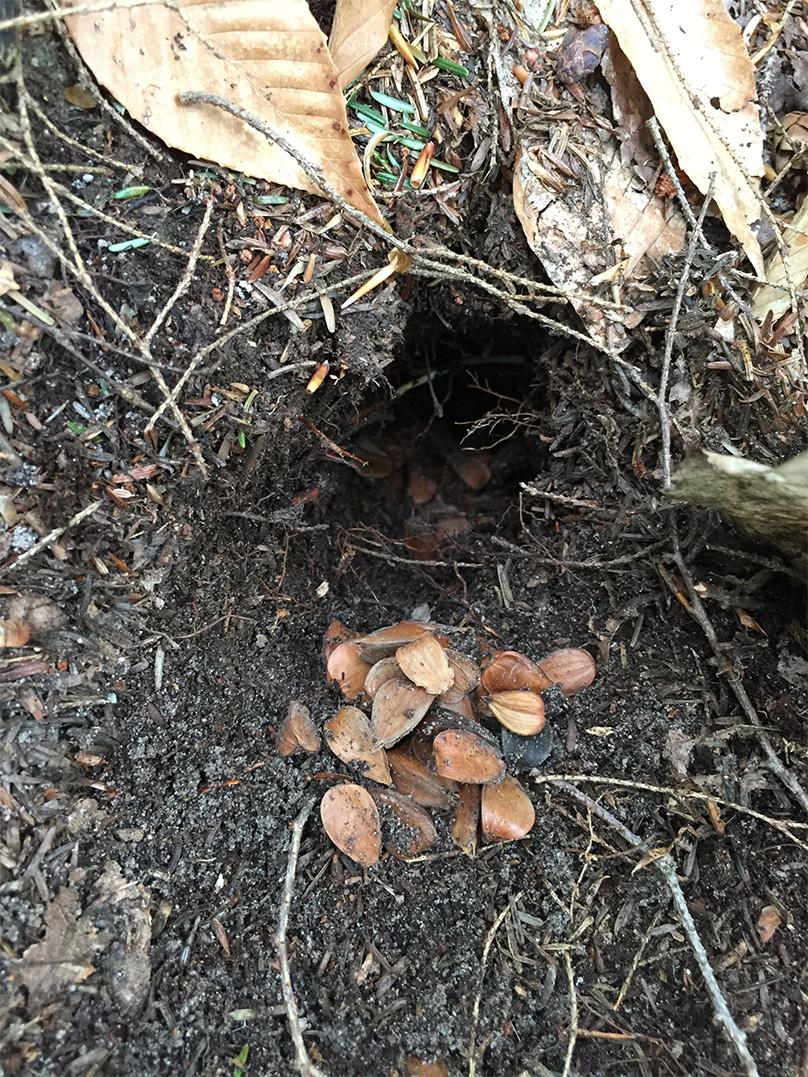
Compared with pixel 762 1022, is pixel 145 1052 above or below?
below

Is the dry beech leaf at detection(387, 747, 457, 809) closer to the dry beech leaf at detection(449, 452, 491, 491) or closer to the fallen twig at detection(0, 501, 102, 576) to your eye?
the fallen twig at detection(0, 501, 102, 576)

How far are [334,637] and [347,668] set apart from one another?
0.37 ft

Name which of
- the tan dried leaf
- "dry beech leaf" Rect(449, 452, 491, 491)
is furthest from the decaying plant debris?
"dry beech leaf" Rect(449, 452, 491, 491)

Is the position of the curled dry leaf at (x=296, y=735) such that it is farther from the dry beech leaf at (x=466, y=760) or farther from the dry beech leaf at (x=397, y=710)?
the dry beech leaf at (x=466, y=760)

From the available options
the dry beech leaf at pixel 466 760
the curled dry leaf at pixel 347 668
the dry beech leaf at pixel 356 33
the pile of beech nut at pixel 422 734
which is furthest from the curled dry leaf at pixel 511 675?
the dry beech leaf at pixel 356 33

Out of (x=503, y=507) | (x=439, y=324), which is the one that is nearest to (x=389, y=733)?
(x=503, y=507)

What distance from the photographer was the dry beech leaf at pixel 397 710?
150 cm

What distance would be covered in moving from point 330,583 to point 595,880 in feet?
2.90

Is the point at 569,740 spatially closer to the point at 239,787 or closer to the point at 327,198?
the point at 239,787

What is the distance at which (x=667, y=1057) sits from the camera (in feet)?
4.25

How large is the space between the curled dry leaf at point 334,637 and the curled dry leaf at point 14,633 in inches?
23.9

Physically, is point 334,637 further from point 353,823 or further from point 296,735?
point 353,823

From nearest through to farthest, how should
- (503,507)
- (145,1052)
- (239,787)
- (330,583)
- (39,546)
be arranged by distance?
(145,1052), (39,546), (239,787), (330,583), (503,507)

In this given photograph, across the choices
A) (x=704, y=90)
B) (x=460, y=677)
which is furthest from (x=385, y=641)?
(x=704, y=90)
